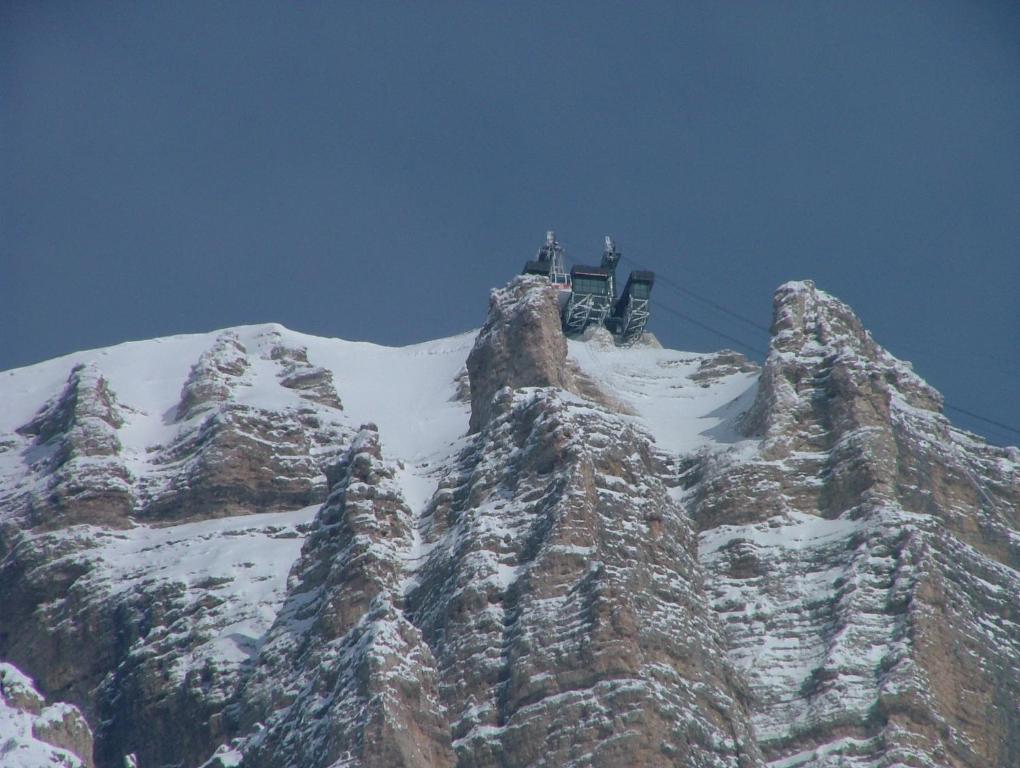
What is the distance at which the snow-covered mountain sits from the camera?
12662cm

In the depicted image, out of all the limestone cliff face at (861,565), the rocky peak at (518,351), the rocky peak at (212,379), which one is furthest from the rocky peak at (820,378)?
the rocky peak at (212,379)

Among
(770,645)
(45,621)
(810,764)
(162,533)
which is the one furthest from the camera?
(162,533)

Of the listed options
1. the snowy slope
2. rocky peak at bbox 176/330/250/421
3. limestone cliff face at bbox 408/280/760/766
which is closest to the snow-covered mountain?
limestone cliff face at bbox 408/280/760/766

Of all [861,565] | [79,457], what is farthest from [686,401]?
[79,457]

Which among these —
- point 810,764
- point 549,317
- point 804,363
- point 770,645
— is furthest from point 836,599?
point 549,317

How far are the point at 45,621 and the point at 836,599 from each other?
51.9 metres

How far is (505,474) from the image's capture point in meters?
147

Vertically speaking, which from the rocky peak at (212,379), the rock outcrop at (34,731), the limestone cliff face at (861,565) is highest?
the rocky peak at (212,379)

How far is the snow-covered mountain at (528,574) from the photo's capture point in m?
127

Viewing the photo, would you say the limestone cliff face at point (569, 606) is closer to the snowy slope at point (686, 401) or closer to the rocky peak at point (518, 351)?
the rocky peak at point (518, 351)

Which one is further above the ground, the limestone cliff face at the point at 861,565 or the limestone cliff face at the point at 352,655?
the limestone cliff face at the point at 861,565

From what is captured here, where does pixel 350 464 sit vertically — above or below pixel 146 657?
above

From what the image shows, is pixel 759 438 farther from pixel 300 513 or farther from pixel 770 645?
pixel 300 513

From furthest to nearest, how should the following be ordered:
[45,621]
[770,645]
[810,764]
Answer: [45,621], [770,645], [810,764]
